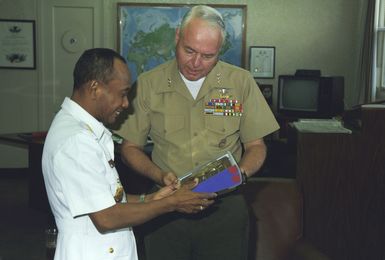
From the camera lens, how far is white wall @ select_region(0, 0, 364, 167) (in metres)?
7.44

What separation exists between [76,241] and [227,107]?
900mm

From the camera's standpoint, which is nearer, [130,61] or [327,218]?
[327,218]

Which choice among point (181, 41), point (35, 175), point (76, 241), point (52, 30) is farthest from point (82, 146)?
point (52, 30)

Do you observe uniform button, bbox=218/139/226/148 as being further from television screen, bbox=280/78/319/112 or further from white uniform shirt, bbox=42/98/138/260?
television screen, bbox=280/78/319/112

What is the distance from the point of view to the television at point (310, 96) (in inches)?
270

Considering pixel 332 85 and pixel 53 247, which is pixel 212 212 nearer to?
pixel 53 247

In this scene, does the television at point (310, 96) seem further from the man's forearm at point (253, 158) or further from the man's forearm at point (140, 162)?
the man's forearm at point (140, 162)

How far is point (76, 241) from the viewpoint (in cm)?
174

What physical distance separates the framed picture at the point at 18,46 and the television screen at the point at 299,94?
320cm

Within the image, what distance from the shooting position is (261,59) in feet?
24.5

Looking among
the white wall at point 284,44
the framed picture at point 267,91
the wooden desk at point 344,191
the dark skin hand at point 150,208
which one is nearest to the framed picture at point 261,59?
the white wall at point 284,44

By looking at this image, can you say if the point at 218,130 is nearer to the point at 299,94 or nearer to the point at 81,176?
the point at 81,176

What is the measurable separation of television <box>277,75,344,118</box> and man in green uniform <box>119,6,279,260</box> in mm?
4606

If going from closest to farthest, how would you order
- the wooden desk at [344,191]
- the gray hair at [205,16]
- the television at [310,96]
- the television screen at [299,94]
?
1. the gray hair at [205,16]
2. the wooden desk at [344,191]
3. the television at [310,96]
4. the television screen at [299,94]
